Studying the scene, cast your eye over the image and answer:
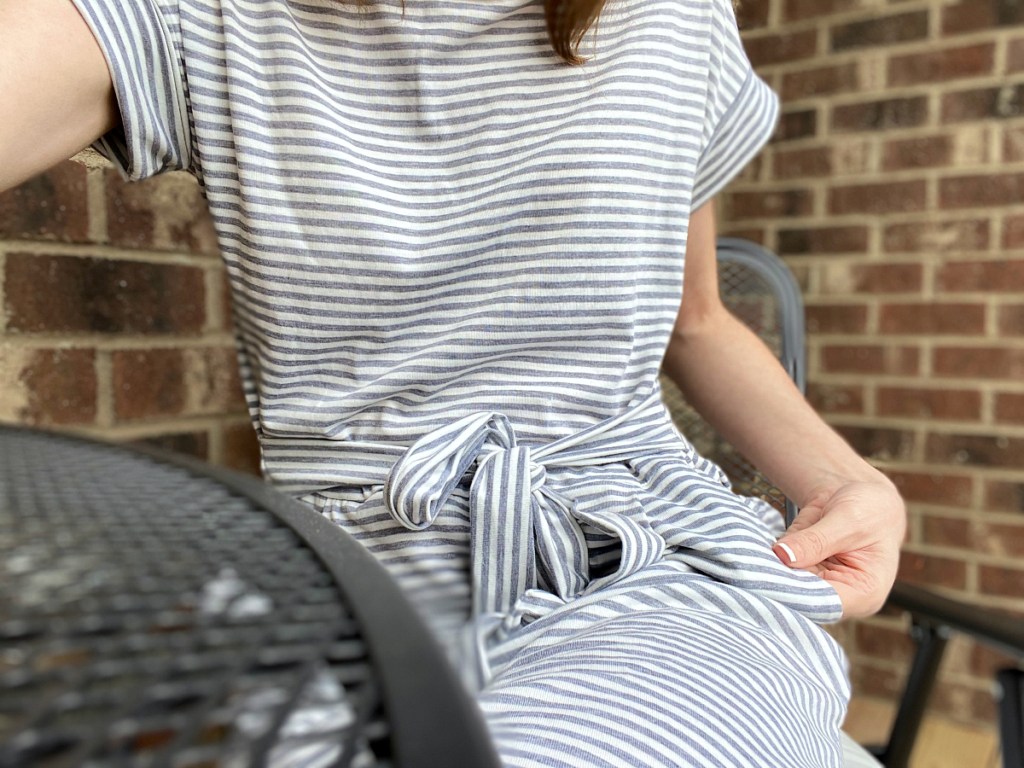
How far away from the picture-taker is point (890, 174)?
5.53 feet

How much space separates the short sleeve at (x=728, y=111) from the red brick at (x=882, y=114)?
1077 millimetres

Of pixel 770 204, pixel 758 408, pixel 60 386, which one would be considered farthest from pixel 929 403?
pixel 60 386

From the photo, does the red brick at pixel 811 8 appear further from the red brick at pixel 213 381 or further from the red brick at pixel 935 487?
the red brick at pixel 213 381

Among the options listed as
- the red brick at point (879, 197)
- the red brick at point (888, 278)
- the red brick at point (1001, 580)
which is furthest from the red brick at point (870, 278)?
the red brick at point (1001, 580)

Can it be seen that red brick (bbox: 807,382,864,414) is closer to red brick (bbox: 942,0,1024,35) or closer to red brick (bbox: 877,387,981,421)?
red brick (bbox: 877,387,981,421)

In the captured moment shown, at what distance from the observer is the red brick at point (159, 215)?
832 millimetres

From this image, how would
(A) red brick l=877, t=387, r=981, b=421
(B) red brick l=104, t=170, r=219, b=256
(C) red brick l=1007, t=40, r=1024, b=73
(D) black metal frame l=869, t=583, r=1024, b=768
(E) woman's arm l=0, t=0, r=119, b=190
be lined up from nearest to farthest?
(E) woman's arm l=0, t=0, r=119, b=190 → (D) black metal frame l=869, t=583, r=1024, b=768 → (B) red brick l=104, t=170, r=219, b=256 → (C) red brick l=1007, t=40, r=1024, b=73 → (A) red brick l=877, t=387, r=981, b=421

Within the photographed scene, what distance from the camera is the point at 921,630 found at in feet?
2.74

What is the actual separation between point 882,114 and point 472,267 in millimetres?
1416

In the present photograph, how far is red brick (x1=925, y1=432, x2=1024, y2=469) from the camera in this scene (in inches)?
63.2

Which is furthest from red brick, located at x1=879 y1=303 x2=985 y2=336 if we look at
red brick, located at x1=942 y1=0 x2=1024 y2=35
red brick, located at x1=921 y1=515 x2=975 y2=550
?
red brick, located at x1=942 y1=0 x2=1024 y2=35

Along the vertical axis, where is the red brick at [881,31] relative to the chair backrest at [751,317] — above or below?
above

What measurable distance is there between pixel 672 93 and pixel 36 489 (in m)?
0.56

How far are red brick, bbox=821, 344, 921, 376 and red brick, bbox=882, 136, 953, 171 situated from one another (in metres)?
0.37
